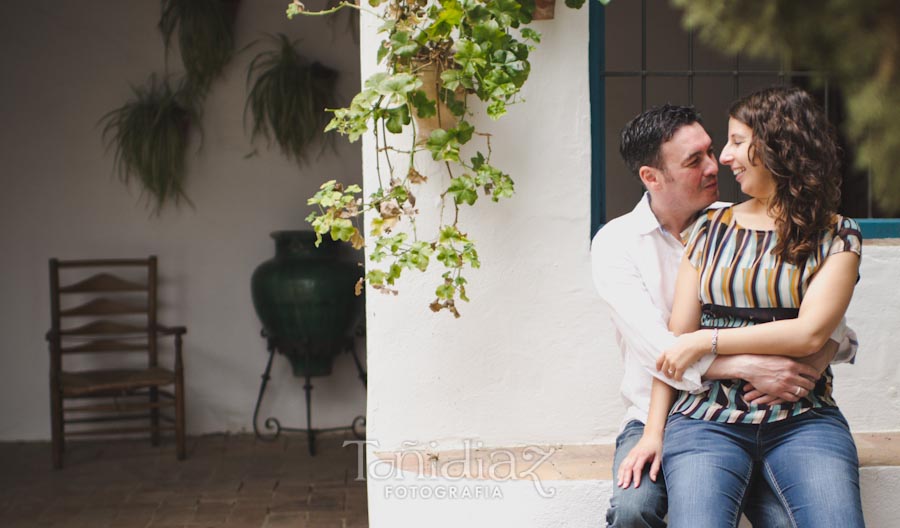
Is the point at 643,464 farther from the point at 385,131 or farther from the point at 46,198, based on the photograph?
the point at 46,198

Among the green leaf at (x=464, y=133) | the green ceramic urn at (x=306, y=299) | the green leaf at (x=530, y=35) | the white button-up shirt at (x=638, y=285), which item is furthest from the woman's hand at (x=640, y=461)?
the green ceramic urn at (x=306, y=299)

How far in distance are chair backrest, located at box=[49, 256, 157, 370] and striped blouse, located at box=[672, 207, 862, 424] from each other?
3336mm

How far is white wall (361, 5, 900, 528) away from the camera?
2.51 metres

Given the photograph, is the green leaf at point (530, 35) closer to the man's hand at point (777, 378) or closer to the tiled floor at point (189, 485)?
the man's hand at point (777, 378)

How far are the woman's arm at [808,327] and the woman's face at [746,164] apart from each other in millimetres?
211

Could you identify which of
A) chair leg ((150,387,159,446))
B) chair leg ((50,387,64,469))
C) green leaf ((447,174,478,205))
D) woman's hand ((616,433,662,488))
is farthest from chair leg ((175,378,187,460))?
woman's hand ((616,433,662,488))

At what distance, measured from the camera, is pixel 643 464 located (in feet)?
6.77

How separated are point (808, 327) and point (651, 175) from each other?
535 millimetres

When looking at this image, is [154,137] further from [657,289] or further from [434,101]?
[657,289]

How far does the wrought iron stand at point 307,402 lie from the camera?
4.60 meters

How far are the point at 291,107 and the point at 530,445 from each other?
2.81 meters

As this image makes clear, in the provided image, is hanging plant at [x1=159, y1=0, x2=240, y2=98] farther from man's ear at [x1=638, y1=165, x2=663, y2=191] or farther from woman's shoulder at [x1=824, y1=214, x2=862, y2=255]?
woman's shoulder at [x1=824, y1=214, x2=862, y2=255]

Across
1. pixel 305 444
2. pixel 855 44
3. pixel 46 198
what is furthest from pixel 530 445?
pixel 46 198

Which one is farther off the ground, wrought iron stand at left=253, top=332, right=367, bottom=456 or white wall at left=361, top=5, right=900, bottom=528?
white wall at left=361, top=5, right=900, bottom=528
